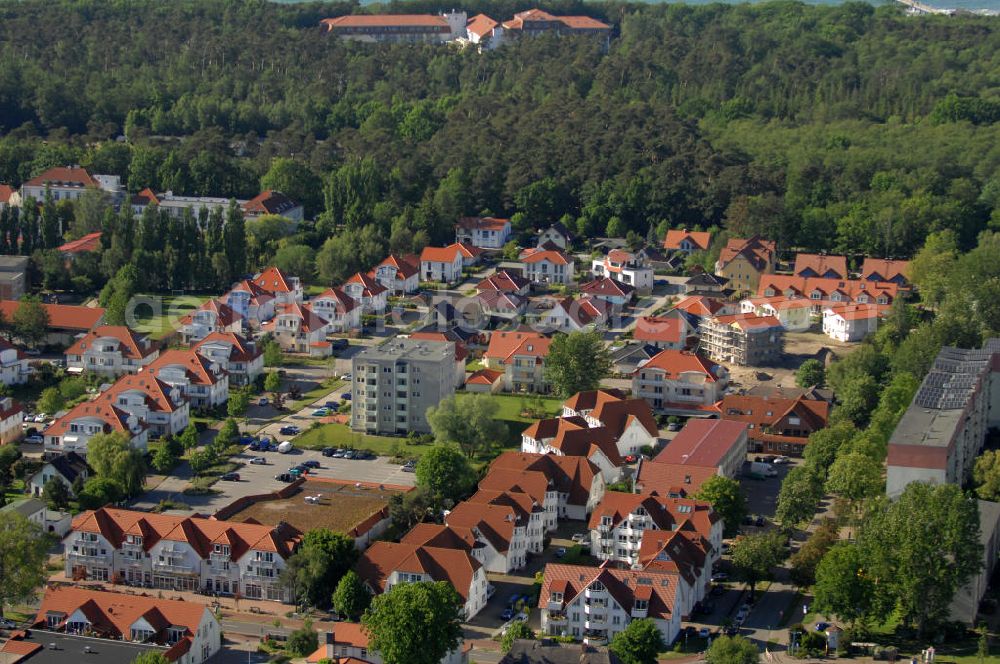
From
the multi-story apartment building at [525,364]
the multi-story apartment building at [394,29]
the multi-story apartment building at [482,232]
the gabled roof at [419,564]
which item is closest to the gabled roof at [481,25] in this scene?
the multi-story apartment building at [394,29]

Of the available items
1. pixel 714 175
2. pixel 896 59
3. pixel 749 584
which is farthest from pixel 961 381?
pixel 896 59

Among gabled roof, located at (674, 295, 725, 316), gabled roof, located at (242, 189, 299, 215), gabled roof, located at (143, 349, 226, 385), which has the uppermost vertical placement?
gabled roof, located at (242, 189, 299, 215)

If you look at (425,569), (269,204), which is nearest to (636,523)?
(425,569)

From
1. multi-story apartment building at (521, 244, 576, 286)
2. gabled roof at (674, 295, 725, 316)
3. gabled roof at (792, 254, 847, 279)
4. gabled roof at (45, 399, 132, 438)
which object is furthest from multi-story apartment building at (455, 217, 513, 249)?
gabled roof at (45, 399, 132, 438)

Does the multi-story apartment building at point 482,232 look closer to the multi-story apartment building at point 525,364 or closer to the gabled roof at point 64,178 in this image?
the gabled roof at point 64,178

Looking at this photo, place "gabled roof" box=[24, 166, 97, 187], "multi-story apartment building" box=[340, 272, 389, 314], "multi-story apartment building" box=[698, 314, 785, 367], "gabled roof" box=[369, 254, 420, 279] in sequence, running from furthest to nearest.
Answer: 1. "gabled roof" box=[24, 166, 97, 187]
2. "gabled roof" box=[369, 254, 420, 279]
3. "multi-story apartment building" box=[340, 272, 389, 314]
4. "multi-story apartment building" box=[698, 314, 785, 367]

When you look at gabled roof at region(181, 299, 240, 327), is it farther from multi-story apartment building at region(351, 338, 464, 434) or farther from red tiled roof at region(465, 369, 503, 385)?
multi-story apartment building at region(351, 338, 464, 434)

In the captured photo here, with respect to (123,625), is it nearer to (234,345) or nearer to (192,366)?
(192,366)
